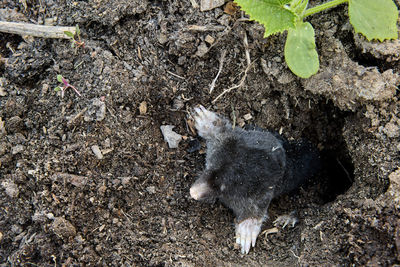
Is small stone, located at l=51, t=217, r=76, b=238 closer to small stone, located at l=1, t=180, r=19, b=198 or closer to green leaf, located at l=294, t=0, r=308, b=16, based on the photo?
small stone, located at l=1, t=180, r=19, b=198

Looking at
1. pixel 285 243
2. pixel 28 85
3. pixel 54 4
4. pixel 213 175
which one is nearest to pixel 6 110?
pixel 28 85

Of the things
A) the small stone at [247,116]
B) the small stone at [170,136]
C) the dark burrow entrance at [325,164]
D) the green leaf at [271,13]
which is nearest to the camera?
the green leaf at [271,13]

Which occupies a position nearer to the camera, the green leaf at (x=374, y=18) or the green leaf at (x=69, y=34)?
the green leaf at (x=374, y=18)

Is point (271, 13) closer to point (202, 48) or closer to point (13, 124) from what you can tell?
point (202, 48)

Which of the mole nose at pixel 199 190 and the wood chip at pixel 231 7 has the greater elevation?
the wood chip at pixel 231 7

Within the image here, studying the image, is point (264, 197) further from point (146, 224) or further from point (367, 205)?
point (146, 224)

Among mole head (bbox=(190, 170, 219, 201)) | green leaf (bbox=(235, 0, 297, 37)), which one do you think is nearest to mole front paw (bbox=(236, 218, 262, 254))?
mole head (bbox=(190, 170, 219, 201))

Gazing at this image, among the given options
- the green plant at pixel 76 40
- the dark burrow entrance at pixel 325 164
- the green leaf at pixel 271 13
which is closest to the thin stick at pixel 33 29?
the green plant at pixel 76 40

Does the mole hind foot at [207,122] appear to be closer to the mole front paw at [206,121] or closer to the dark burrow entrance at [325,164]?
the mole front paw at [206,121]
